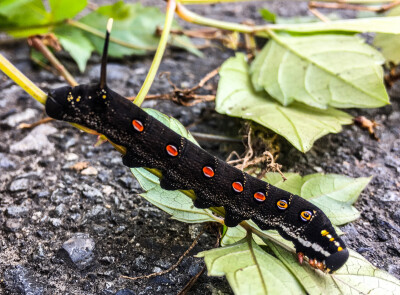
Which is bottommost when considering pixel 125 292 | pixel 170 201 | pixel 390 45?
pixel 125 292

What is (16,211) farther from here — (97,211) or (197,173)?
(197,173)

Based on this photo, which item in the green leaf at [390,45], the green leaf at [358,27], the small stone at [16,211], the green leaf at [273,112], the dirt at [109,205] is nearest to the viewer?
the dirt at [109,205]

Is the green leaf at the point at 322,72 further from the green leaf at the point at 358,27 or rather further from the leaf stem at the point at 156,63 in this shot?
the leaf stem at the point at 156,63

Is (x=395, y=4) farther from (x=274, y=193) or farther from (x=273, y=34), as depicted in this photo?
(x=274, y=193)

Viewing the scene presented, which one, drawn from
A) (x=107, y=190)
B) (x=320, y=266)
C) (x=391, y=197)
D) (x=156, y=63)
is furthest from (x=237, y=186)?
(x=391, y=197)

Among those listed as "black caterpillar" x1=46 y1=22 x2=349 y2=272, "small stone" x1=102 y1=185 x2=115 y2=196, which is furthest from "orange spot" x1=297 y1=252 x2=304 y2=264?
"small stone" x1=102 y1=185 x2=115 y2=196

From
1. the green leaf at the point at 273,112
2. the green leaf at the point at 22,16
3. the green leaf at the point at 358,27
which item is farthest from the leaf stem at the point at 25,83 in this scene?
the green leaf at the point at 358,27

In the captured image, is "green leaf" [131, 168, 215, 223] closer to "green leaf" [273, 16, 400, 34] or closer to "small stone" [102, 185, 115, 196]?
"small stone" [102, 185, 115, 196]
